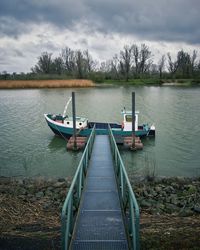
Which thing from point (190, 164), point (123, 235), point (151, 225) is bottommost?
point (190, 164)

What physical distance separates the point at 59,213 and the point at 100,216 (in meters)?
2.74

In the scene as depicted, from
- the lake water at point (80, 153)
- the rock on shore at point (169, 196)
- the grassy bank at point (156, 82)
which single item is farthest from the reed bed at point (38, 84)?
the rock on shore at point (169, 196)

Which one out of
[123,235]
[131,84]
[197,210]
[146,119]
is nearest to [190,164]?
[197,210]

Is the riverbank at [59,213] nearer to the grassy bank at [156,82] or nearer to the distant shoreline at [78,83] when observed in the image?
the distant shoreline at [78,83]

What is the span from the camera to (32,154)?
2066 centimetres

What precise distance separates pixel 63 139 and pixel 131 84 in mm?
71918

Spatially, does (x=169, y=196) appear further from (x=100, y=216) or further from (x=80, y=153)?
(x=80, y=153)

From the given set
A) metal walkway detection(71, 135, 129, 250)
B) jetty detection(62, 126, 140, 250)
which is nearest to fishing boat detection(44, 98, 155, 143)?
metal walkway detection(71, 135, 129, 250)

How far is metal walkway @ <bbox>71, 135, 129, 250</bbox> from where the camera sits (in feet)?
19.5

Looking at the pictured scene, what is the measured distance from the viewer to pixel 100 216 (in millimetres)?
7199

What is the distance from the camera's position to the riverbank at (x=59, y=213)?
6824 mm

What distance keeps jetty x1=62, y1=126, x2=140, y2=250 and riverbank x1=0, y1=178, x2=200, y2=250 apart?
660mm

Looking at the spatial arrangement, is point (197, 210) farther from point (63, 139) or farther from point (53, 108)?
point (53, 108)

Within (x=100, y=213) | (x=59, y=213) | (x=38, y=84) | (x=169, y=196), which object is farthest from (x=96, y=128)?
(x=38, y=84)
